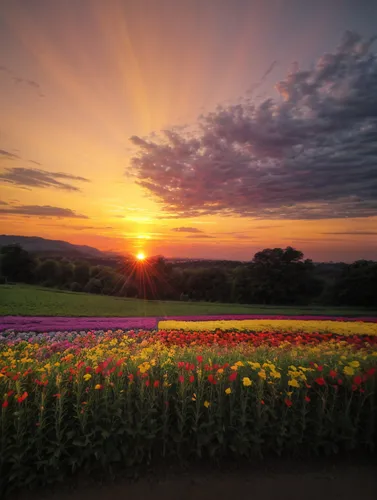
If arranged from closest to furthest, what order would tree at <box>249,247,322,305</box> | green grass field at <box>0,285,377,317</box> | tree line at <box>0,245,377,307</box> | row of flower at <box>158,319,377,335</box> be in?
row of flower at <box>158,319,377,335</box>, tree line at <box>0,245,377,307</box>, tree at <box>249,247,322,305</box>, green grass field at <box>0,285,377,317</box>

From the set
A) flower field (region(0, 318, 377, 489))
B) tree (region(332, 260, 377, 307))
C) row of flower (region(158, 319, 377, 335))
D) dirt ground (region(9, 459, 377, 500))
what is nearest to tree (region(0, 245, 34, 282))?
row of flower (region(158, 319, 377, 335))

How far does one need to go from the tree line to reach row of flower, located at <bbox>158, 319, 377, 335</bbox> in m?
0.81

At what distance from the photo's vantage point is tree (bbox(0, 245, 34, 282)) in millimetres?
15164

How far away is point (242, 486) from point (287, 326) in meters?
7.94

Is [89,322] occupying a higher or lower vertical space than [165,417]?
lower

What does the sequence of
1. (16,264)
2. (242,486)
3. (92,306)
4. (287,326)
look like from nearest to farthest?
(242,486) < (287,326) < (92,306) < (16,264)

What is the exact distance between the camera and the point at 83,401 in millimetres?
3830

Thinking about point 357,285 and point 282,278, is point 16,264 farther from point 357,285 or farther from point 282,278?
point 357,285

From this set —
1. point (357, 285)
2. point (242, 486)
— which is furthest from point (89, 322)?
point (242, 486)

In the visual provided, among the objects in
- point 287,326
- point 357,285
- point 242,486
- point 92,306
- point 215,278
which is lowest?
point 242,486

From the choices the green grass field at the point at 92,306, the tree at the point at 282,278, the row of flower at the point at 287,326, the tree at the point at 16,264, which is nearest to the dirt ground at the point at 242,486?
the row of flower at the point at 287,326

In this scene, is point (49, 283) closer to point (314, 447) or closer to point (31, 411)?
point (31, 411)

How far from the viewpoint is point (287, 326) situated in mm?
11078

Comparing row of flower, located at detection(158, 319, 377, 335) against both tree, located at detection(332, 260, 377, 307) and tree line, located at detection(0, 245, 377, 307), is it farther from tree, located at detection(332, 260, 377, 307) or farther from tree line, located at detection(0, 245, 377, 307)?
tree line, located at detection(0, 245, 377, 307)
